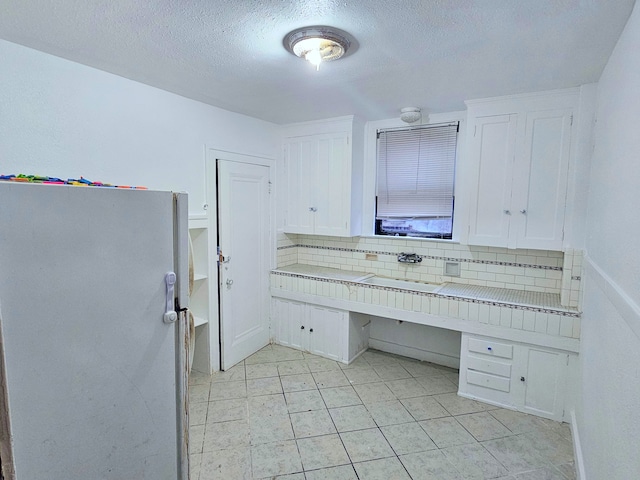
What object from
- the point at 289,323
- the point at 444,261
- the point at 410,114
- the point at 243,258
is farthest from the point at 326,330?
the point at 410,114

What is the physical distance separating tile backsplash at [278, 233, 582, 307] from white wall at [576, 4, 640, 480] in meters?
0.76

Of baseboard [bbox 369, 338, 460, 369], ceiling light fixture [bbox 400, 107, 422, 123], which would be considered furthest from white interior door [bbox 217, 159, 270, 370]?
ceiling light fixture [bbox 400, 107, 422, 123]

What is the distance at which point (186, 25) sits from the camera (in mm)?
1678

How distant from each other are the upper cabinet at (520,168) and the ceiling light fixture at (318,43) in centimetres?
152

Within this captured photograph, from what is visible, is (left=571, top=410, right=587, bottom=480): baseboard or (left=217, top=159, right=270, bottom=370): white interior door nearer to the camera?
(left=571, top=410, right=587, bottom=480): baseboard

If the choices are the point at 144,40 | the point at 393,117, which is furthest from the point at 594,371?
the point at 144,40

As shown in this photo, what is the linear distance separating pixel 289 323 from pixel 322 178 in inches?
63.5

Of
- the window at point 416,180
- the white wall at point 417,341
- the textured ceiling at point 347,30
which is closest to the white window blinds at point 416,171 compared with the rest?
the window at point 416,180

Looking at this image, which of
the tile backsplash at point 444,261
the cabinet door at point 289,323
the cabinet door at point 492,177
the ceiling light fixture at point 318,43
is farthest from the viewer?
the cabinet door at point 289,323

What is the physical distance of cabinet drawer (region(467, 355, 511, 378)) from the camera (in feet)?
8.84

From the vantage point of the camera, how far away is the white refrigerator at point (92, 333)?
3.26 feet

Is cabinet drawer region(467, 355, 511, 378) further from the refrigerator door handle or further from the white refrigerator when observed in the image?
the refrigerator door handle

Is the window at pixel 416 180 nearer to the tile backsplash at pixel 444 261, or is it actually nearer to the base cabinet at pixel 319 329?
the tile backsplash at pixel 444 261

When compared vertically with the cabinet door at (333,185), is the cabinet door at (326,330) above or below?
below
